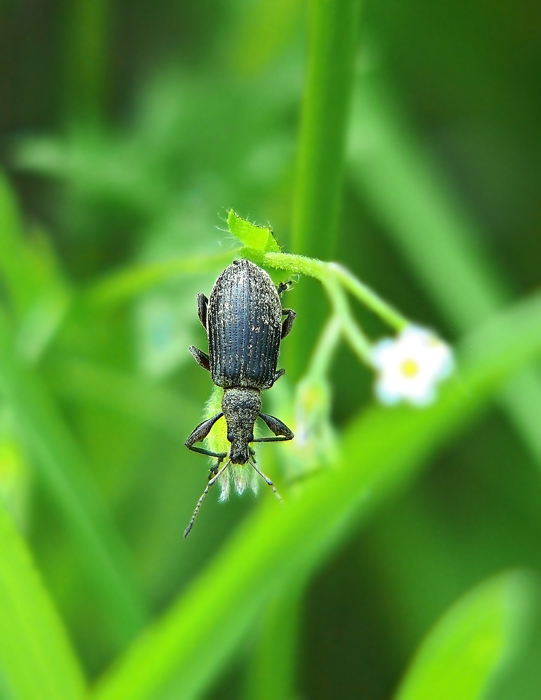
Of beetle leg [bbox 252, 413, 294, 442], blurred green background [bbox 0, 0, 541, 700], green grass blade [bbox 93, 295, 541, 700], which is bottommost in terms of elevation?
green grass blade [bbox 93, 295, 541, 700]

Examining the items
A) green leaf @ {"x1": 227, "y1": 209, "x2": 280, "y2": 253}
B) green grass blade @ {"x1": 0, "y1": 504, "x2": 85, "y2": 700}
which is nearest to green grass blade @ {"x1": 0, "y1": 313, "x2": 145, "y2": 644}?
green grass blade @ {"x1": 0, "y1": 504, "x2": 85, "y2": 700}

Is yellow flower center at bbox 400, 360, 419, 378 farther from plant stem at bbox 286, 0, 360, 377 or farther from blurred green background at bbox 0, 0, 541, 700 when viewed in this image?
blurred green background at bbox 0, 0, 541, 700

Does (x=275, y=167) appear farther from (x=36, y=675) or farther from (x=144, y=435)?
(x=36, y=675)

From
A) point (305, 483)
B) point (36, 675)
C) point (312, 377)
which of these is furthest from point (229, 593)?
point (36, 675)

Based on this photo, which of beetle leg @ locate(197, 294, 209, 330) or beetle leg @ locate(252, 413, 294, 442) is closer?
beetle leg @ locate(252, 413, 294, 442)

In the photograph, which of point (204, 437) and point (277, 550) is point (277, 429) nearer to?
point (204, 437)

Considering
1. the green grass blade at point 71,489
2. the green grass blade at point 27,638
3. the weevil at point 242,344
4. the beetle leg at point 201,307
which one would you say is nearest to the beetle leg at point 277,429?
the weevil at point 242,344

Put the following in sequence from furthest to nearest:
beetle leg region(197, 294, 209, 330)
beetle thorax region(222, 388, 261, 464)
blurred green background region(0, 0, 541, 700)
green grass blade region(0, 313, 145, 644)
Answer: blurred green background region(0, 0, 541, 700) < green grass blade region(0, 313, 145, 644) < beetle leg region(197, 294, 209, 330) < beetle thorax region(222, 388, 261, 464)
